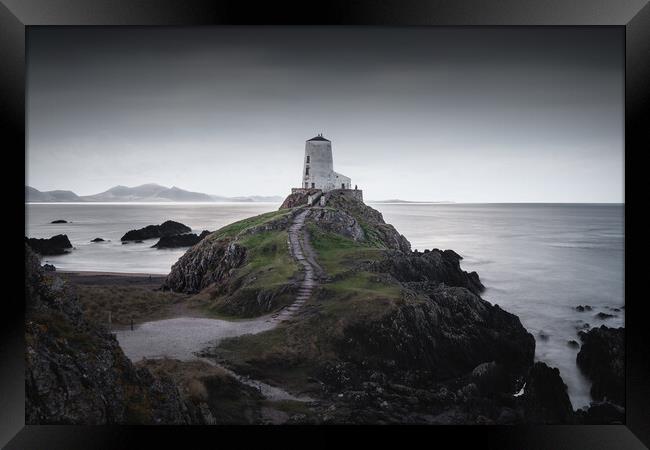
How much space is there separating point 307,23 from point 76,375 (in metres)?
6.12

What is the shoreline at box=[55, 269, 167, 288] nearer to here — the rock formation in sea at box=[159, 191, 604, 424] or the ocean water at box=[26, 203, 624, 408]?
the ocean water at box=[26, 203, 624, 408]

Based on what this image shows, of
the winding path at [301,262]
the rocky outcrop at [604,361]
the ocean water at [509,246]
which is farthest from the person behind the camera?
the winding path at [301,262]

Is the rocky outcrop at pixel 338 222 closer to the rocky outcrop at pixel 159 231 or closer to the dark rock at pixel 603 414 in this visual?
the rocky outcrop at pixel 159 231

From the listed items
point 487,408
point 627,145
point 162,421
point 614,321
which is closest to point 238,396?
point 162,421

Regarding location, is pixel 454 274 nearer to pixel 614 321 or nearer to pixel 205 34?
pixel 614 321

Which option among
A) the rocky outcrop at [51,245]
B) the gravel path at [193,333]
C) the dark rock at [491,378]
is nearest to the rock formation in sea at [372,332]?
the dark rock at [491,378]

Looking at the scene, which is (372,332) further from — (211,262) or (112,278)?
(112,278)

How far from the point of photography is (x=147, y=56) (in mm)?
7059

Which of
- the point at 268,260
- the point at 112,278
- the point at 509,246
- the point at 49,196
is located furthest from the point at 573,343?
the point at 49,196

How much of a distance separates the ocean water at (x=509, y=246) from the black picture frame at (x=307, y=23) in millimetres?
830

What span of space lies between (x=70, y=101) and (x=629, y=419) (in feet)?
34.9

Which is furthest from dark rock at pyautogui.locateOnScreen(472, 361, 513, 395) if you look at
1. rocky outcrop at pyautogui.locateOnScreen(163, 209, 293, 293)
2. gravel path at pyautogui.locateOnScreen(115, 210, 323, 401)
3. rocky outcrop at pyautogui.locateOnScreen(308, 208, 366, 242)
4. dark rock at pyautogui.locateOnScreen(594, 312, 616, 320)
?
rocky outcrop at pyautogui.locateOnScreen(163, 209, 293, 293)

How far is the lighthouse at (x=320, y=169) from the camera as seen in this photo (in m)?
7.55

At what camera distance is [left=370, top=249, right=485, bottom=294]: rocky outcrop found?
7559 mm
